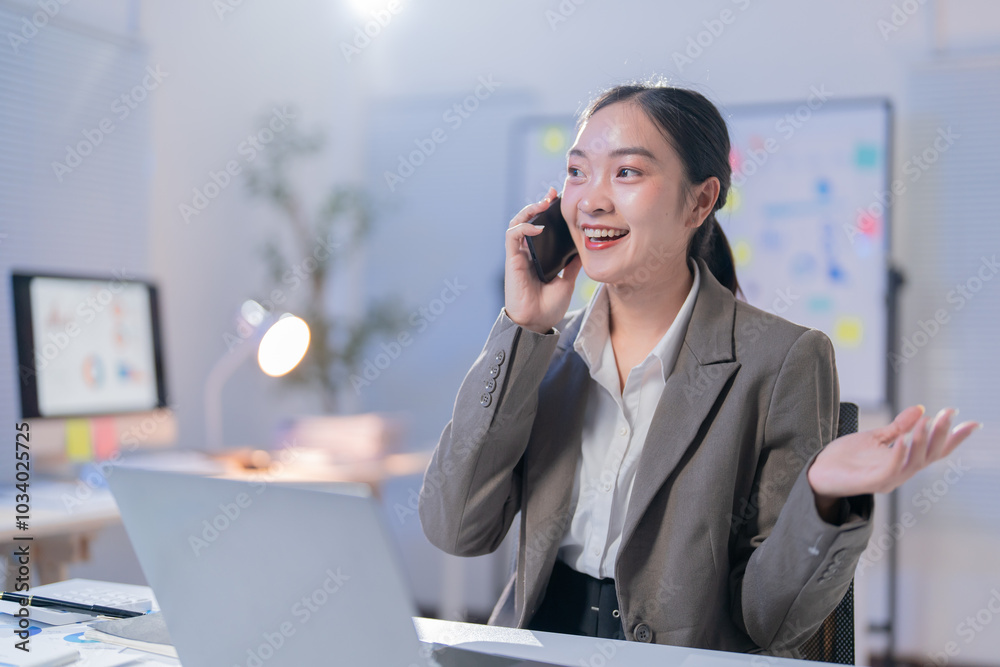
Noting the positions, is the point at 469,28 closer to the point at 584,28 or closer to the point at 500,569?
the point at 584,28

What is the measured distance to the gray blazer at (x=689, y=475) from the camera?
126cm

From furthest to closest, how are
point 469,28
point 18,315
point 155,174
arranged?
point 469,28
point 155,174
point 18,315

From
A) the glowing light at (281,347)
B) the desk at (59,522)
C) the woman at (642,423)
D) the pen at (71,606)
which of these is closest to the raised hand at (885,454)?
the woman at (642,423)

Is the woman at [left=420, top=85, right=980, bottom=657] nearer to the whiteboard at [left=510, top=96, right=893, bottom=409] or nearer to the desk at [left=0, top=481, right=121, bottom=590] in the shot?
the desk at [left=0, top=481, right=121, bottom=590]

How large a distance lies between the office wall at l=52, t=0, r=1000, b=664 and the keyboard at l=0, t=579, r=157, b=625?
2480mm

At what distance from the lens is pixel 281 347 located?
2621 mm

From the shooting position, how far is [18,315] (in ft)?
7.41

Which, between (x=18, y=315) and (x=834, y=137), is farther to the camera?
(x=834, y=137)

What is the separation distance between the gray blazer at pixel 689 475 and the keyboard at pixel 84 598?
0.45 metres

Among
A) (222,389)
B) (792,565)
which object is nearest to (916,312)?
(792,565)

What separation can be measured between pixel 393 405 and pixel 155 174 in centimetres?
140

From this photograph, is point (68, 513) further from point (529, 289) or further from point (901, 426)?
point (901, 426)

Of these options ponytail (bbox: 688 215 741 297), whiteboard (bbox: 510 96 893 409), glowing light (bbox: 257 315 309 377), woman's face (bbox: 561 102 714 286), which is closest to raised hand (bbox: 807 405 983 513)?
woman's face (bbox: 561 102 714 286)

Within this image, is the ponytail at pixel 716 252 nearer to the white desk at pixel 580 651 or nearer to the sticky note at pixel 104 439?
the white desk at pixel 580 651
